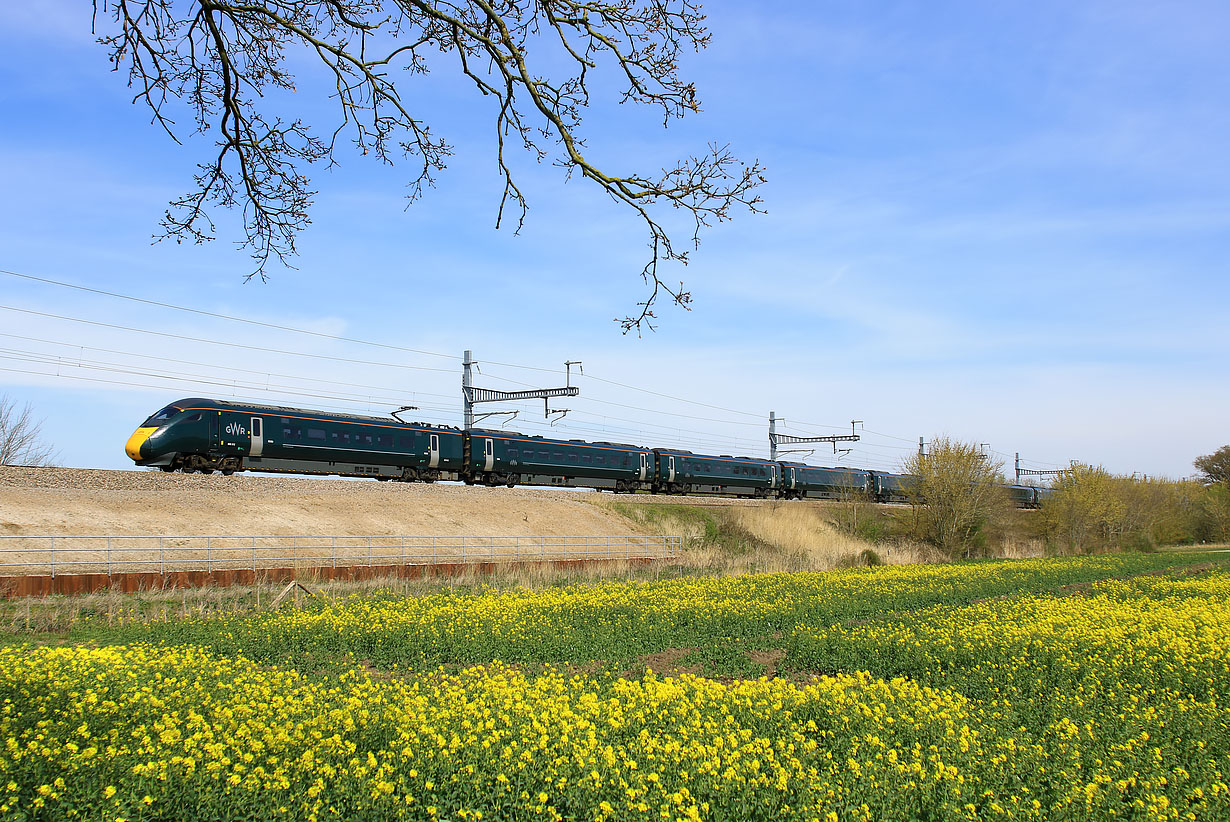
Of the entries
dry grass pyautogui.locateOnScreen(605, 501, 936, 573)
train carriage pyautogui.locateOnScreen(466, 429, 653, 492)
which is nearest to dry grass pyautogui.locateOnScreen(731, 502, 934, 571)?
dry grass pyautogui.locateOnScreen(605, 501, 936, 573)

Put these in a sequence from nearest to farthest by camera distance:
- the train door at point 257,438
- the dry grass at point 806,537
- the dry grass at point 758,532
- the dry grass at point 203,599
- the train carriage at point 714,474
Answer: the dry grass at point 203,599, the train door at point 257,438, the dry grass at point 758,532, the dry grass at point 806,537, the train carriage at point 714,474

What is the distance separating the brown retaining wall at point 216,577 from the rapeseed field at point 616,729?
17.9 feet

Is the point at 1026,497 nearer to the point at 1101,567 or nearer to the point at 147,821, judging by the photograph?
the point at 1101,567

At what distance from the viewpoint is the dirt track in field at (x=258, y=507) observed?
78.6ft

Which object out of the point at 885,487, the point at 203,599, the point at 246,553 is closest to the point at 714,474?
the point at 885,487

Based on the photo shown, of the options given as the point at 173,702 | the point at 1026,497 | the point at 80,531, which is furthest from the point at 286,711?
the point at 1026,497

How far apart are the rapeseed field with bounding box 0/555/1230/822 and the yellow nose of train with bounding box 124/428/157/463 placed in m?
16.2

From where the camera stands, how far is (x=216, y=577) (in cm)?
2050

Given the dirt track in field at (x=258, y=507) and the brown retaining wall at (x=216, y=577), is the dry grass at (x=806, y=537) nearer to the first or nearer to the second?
the dirt track in field at (x=258, y=507)

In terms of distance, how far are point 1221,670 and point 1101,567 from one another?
81.8 ft

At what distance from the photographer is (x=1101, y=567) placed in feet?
107

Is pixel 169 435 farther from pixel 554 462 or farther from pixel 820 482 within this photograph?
pixel 820 482

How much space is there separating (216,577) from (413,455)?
1497 cm

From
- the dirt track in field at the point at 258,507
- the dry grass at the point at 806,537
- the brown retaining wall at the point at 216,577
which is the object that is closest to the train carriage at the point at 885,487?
the dry grass at the point at 806,537
